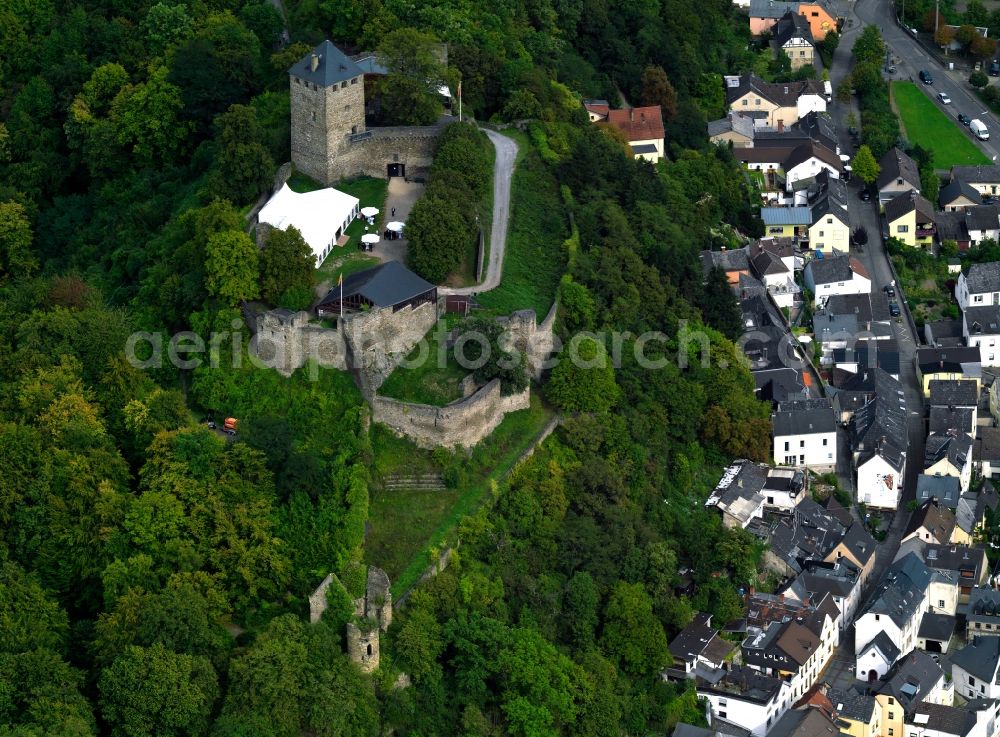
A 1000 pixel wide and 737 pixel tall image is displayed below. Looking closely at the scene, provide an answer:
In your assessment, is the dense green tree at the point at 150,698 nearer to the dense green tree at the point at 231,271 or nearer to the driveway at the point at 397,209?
the dense green tree at the point at 231,271

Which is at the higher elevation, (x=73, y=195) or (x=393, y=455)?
(x=73, y=195)

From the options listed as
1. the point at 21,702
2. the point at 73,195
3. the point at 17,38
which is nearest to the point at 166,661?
the point at 21,702

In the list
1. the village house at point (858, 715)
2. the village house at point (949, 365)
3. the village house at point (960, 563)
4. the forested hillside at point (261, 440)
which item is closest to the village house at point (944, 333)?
the village house at point (949, 365)

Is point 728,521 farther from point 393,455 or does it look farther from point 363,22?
point 363,22

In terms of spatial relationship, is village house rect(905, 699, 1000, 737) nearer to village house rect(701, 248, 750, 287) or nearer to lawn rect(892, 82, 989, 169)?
village house rect(701, 248, 750, 287)

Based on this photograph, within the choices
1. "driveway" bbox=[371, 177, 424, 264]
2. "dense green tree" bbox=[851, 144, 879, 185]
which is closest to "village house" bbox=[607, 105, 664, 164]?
"dense green tree" bbox=[851, 144, 879, 185]

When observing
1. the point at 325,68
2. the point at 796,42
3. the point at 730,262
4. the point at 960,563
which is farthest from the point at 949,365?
the point at 796,42
